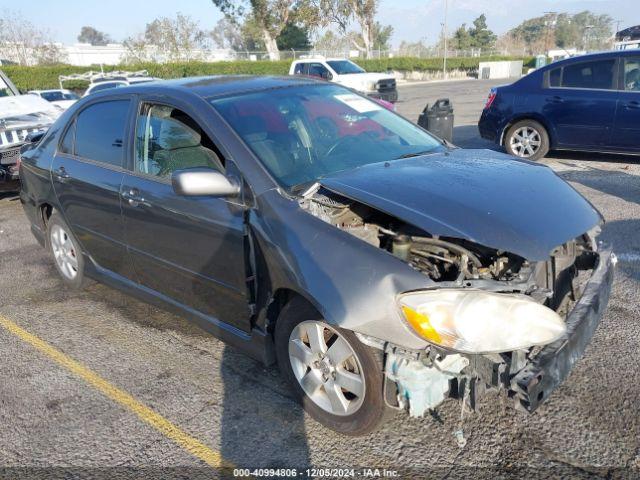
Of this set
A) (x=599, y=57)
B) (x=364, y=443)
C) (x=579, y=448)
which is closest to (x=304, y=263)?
(x=364, y=443)

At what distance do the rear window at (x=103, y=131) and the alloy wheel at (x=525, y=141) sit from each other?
6558 millimetres

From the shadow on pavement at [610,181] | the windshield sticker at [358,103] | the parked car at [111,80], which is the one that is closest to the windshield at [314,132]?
the windshield sticker at [358,103]

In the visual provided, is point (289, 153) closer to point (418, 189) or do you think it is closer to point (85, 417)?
point (418, 189)

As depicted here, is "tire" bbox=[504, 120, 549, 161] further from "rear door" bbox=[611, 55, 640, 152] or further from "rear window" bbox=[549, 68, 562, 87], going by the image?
"rear door" bbox=[611, 55, 640, 152]

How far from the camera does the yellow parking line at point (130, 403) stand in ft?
8.71

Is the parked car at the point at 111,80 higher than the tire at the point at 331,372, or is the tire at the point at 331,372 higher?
the parked car at the point at 111,80

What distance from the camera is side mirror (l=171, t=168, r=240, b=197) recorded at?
2766 millimetres

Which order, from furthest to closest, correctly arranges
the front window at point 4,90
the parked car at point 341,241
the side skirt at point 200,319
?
1. the front window at point 4,90
2. the side skirt at point 200,319
3. the parked car at point 341,241

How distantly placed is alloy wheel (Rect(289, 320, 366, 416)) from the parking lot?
7.4 inches

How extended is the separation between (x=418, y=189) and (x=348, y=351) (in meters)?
0.84

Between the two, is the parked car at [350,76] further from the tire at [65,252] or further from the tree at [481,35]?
the tree at [481,35]

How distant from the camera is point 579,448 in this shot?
2537mm

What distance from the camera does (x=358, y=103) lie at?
3.88m

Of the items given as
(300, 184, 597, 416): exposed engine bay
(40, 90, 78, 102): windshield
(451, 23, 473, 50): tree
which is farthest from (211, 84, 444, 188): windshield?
(451, 23, 473, 50): tree
